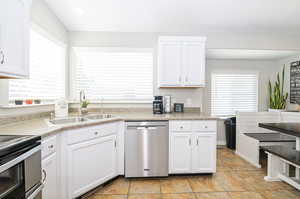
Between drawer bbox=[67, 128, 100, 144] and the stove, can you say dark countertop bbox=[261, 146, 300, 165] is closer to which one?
drawer bbox=[67, 128, 100, 144]

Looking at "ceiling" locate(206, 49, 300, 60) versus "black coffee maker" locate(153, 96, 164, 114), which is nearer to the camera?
"black coffee maker" locate(153, 96, 164, 114)

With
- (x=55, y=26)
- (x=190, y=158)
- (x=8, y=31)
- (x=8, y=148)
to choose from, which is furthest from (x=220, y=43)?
(x=8, y=148)

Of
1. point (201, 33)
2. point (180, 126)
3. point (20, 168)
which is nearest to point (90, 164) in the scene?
point (20, 168)

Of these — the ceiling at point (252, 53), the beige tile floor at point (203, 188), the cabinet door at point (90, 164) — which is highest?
the ceiling at point (252, 53)

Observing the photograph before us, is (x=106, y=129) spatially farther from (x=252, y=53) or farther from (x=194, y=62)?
(x=252, y=53)

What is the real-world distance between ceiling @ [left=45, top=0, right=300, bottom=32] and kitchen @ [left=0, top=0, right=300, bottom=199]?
18 mm

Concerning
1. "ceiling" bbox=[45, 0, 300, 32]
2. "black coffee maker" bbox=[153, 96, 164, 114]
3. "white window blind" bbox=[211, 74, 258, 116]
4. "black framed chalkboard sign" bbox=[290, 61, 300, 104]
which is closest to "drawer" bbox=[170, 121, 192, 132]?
"black coffee maker" bbox=[153, 96, 164, 114]

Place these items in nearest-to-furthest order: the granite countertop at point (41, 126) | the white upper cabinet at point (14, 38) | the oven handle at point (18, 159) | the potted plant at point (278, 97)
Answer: the oven handle at point (18, 159) → the white upper cabinet at point (14, 38) → the granite countertop at point (41, 126) → the potted plant at point (278, 97)

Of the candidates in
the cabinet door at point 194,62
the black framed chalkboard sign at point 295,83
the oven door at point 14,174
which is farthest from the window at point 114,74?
the black framed chalkboard sign at point 295,83

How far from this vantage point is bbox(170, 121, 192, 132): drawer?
2.51 metres

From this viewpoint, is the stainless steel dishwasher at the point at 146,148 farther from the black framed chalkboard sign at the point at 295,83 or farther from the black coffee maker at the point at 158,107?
the black framed chalkboard sign at the point at 295,83

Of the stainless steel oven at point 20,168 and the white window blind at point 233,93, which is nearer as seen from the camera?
the stainless steel oven at point 20,168

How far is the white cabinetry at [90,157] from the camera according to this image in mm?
1870

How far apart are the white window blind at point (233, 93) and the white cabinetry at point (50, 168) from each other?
350 centimetres
